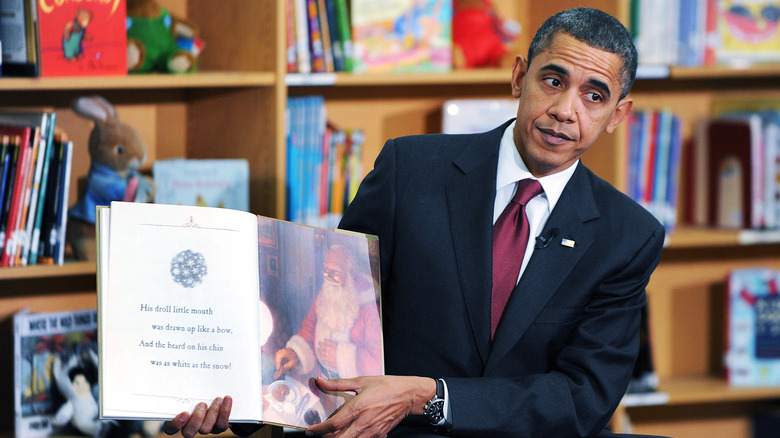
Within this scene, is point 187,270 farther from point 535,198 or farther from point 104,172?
point 104,172

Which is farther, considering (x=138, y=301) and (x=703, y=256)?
(x=703, y=256)

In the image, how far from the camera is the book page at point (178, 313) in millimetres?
1414

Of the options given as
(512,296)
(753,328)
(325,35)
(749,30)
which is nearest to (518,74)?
(512,296)

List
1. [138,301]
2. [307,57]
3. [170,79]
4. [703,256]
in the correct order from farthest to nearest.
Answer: [703,256] < [307,57] < [170,79] < [138,301]

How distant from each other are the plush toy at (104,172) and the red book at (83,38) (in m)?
0.16

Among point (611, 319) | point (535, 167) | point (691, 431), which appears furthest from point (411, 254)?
point (691, 431)

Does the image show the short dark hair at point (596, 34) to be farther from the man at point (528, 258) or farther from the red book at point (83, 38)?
the red book at point (83, 38)

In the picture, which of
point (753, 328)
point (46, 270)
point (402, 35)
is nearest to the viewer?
point (46, 270)

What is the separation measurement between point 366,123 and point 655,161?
2.92 feet

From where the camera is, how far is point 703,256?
9.99ft

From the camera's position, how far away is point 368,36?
2480 millimetres

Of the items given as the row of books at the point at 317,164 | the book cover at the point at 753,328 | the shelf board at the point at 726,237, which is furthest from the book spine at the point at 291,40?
the book cover at the point at 753,328

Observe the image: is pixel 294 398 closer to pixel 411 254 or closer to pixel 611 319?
pixel 411 254

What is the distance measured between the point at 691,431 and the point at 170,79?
211cm
